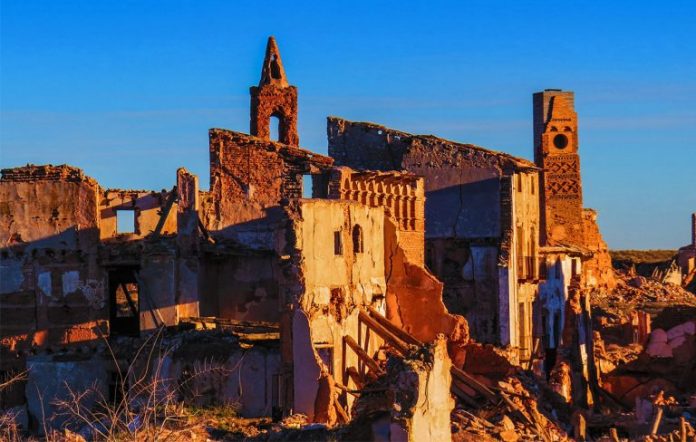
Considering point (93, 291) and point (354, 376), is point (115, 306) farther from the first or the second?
point (354, 376)

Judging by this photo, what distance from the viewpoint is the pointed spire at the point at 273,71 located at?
3666 cm

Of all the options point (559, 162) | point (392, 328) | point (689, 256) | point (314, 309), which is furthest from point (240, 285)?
point (689, 256)

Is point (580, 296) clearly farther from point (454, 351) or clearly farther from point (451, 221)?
point (454, 351)

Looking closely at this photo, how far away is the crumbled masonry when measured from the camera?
22.0m

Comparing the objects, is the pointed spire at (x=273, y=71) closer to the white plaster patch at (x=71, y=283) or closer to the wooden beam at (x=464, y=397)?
the white plaster patch at (x=71, y=283)

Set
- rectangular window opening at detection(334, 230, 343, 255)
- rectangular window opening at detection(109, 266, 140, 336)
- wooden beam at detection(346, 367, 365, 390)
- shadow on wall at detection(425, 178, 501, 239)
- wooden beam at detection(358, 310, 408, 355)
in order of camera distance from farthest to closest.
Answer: shadow on wall at detection(425, 178, 501, 239), rectangular window opening at detection(109, 266, 140, 336), rectangular window opening at detection(334, 230, 343, 255), wooden beam at detection(358, 310, 408, 355), wooden beam at detection(346, 367, 365, 390)

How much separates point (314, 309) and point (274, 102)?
14646 mm

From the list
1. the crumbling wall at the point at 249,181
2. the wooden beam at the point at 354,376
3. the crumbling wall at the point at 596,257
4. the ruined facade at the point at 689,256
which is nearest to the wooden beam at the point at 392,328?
the wooden beam at the point at 354,376

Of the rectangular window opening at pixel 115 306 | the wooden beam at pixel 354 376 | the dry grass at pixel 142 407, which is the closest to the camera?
the dry grass at pixel 142 407

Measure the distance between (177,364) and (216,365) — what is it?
114 centimetres

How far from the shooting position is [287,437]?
64.6ft

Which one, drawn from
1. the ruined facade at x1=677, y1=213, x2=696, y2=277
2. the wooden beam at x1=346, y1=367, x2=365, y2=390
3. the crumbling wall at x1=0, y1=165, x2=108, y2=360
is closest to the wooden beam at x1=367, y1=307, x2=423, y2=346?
the wooden beam at x1=346, y1=367, x2=365, y2=390

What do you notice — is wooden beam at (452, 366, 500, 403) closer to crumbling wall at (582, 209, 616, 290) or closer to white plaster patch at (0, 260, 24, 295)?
white plaster patch at (0, 260, 24, 295)

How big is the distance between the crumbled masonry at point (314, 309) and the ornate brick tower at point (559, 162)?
30.2ft
